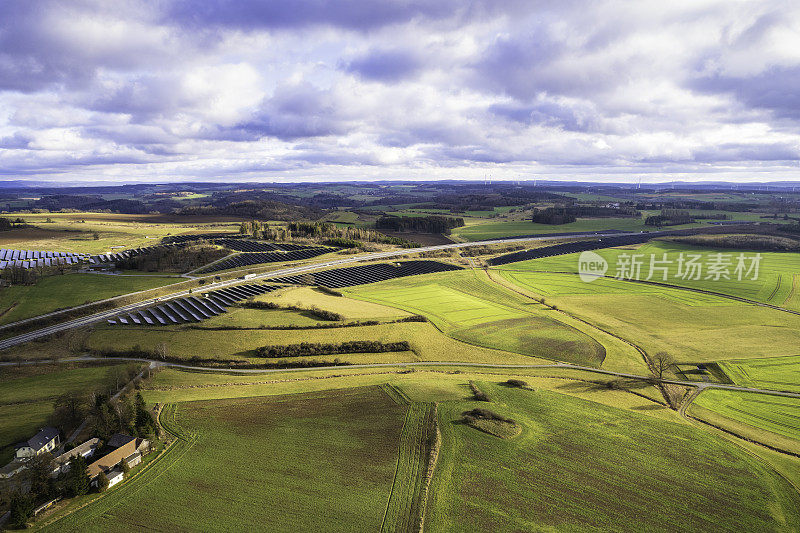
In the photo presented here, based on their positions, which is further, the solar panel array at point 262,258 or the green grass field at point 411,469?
the solar panel array at point 262,258

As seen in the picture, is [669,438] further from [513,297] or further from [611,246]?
[611,246]

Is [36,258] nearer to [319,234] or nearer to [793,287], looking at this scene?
[319,234]

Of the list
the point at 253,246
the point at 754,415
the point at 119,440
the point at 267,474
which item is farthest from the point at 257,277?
the point at 754,415

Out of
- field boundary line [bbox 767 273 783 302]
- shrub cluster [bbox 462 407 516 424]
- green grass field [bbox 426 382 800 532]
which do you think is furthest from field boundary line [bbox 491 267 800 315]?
shrub cluster [bbox 462 407 516 424]

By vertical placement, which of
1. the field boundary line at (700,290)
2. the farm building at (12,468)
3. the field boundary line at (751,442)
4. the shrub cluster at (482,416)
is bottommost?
the field boundary line at (751,442)

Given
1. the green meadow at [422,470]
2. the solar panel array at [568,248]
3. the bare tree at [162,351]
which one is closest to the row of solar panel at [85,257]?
the bare tree at [162,351]

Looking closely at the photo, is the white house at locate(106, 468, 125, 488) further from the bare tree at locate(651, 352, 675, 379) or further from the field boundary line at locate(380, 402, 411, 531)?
the bare tree at locate(651, 352, 675, 379)

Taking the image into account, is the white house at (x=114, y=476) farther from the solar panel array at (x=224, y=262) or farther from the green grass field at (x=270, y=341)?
the solar panel array at (x=224, y=262)
